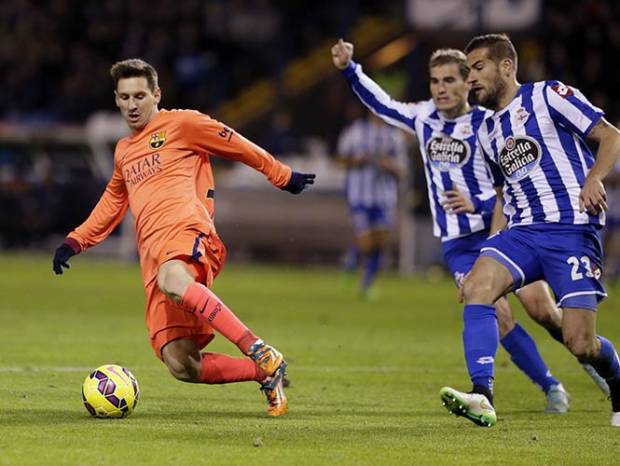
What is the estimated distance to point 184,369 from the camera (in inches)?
296

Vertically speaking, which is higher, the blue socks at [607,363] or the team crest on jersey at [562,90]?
the team crest on jersey at [562,90]

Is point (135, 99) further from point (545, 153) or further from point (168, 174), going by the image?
point (545, 153)

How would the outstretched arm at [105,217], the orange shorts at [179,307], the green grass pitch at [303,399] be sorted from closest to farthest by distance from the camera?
the green grass pitch at [303,399] → the orange shorts at [179,307] → the outstretched arm at [105,217]

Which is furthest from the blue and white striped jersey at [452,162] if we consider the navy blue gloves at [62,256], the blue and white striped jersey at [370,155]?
the blue and white striped jersey at [370,155]

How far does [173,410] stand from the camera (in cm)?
764

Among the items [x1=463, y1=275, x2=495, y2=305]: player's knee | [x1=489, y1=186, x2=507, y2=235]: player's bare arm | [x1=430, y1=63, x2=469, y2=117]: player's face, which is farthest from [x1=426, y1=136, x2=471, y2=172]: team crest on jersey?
[x1=463, y1=275, x2=495, y2=305]: player's knee

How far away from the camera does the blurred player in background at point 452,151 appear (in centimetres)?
885

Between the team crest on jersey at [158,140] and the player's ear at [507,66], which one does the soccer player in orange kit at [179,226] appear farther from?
the player's ear at [507,66]

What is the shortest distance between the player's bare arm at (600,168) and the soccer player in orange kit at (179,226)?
1577 millimetres

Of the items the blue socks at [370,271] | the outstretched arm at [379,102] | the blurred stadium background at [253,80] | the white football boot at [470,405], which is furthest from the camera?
the blurred stadium background at [253,80]

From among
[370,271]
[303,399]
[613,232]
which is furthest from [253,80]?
[303,399]

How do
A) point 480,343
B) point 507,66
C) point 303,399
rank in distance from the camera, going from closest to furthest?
point 480,343 < point 507,66 < point 303,399

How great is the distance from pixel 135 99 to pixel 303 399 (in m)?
2.11

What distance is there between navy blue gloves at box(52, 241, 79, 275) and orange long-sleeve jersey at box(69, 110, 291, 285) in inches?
4.1
